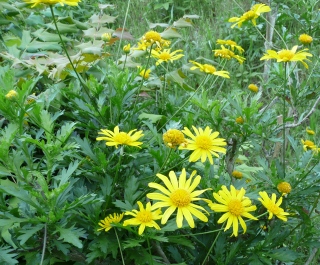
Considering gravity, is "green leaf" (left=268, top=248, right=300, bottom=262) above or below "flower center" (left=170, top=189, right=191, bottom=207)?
below

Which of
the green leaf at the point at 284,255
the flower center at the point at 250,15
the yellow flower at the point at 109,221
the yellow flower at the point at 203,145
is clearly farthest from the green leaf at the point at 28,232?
the flower center at the point at 250,15

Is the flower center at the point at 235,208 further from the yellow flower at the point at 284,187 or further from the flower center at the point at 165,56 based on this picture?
the flower center at the point at 165,56

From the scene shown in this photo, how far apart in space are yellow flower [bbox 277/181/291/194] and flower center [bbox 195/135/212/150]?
22 centimetres

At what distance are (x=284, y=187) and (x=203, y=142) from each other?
245 millimetres

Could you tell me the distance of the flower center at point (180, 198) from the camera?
0.90m

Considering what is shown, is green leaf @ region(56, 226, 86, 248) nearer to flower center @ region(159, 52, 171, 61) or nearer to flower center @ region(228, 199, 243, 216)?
flower center @ region(228, 199, 243, 216)

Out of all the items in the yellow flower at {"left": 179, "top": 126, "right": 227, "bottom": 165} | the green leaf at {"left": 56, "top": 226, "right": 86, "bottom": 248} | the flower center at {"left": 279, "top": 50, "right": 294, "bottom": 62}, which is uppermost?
the flower center at {"left": 279, "top": 50, "right": 294, "bottom": 62}

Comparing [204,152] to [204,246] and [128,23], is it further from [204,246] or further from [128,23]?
[128,23]

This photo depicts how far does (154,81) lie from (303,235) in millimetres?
754

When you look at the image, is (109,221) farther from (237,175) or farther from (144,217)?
(237,175)

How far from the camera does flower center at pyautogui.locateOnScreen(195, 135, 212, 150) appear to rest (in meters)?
0.99

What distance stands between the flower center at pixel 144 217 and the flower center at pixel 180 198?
2.3 inches

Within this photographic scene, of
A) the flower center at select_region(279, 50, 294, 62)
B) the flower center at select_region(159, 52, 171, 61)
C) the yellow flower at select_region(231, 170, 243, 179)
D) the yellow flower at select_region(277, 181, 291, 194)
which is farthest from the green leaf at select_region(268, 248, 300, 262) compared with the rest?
the flower center at select_region(159, 52, 171, 61)

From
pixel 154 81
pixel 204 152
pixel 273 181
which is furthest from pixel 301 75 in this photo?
pixel 204 152
